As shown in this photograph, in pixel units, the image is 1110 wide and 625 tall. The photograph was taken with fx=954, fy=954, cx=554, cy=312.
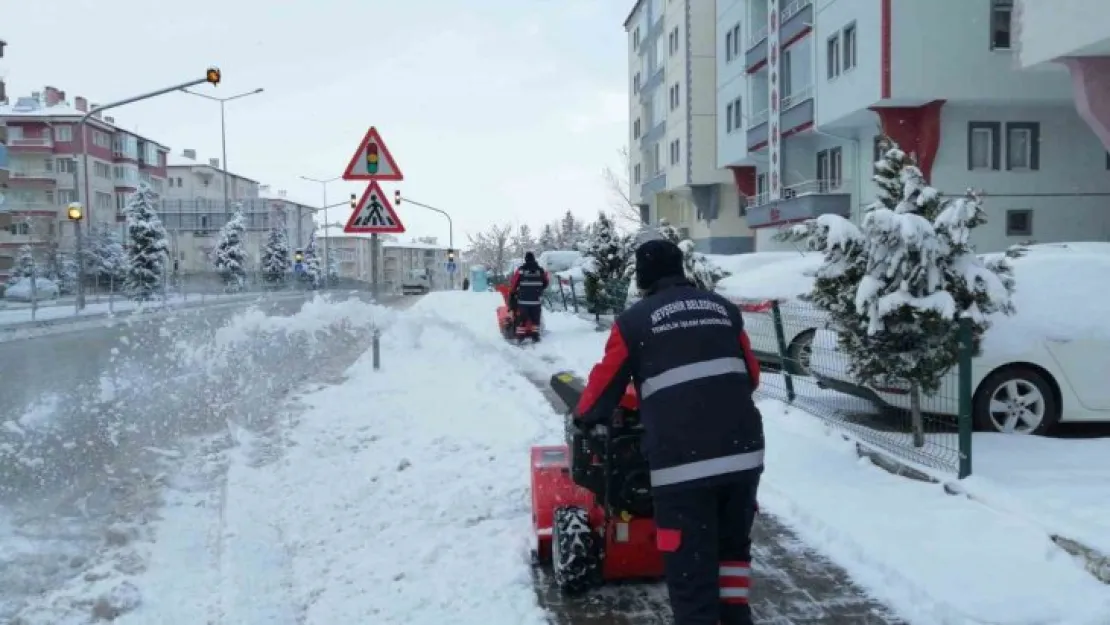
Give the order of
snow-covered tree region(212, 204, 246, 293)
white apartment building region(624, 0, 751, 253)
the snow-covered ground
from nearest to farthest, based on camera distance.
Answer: the snow-covered ground → white apartment building region(624, 0, 751, 253) → snow-covered tree region(212, 204, 246, 293)

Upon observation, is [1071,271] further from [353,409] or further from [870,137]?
[870,137]

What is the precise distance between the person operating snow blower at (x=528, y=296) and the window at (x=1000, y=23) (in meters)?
12.5

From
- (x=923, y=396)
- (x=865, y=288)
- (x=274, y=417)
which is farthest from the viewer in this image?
(x=274, y=417)

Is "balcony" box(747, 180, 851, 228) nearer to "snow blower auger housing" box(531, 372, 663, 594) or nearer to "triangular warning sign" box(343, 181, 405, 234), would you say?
"triangular warning sign" box(343, 181, 405, 234)

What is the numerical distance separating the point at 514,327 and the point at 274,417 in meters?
8.58

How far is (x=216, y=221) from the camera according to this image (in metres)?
76.8

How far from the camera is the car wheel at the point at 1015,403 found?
7.76 m

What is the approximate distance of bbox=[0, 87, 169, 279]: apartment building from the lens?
74.4 meters

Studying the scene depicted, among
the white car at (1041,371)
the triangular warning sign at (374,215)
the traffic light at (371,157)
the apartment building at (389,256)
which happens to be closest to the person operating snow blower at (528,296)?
the triangular warning sign at (374,215)

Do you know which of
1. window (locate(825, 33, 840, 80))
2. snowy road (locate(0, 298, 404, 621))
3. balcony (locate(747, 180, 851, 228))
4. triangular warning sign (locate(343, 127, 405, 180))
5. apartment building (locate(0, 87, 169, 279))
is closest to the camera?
snowy road (locate(0, 298, 404, 621))

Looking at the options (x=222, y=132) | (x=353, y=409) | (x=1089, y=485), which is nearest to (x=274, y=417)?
(x=353, y=409)

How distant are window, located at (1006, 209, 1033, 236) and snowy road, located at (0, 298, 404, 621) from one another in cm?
1586

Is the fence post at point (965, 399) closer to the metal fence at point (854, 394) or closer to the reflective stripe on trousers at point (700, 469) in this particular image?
the metal fence at point (854, 394)

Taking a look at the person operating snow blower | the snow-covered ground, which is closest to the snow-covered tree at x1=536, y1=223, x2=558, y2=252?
the person operating snow blower
